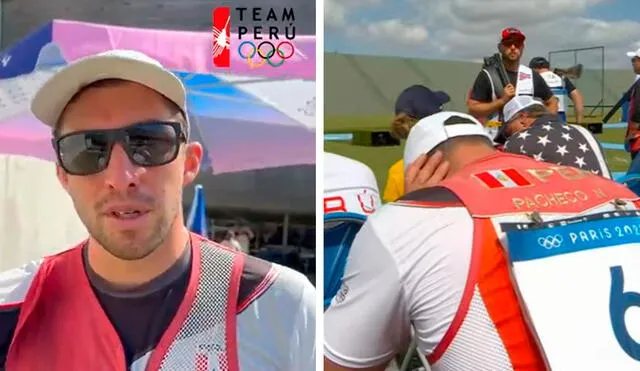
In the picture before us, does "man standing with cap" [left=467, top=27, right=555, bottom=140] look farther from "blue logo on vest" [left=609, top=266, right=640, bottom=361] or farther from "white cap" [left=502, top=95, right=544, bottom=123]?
"blue logo on vest" [left=609, top=266, right=640, bottom=361]

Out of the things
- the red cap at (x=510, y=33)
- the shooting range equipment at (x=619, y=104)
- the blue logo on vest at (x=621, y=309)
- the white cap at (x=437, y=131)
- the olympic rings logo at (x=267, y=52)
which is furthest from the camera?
the shooting range equipment at (x=619, y=104)

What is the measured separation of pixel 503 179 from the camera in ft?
4.04

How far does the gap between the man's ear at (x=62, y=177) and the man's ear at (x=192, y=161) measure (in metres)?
0.26

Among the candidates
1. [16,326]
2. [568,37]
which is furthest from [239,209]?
[568,37]

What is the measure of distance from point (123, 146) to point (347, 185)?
0.52 m

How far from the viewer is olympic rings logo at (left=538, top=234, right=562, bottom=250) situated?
1171mm

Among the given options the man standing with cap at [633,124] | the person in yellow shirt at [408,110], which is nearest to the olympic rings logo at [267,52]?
the person in yellow shirt at [408,110]

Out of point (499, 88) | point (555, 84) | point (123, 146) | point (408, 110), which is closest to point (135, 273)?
point (123, 146)

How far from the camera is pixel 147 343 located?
152cm

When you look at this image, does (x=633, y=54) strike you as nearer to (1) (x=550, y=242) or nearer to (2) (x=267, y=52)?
(1) (x=550, y=242)

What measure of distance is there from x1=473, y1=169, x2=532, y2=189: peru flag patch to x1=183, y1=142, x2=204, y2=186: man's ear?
2.11 ft

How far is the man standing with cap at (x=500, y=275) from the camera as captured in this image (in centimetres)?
113

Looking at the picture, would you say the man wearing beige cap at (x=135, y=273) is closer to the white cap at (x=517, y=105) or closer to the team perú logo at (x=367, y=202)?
the team perú logo at (x=367, y=202)

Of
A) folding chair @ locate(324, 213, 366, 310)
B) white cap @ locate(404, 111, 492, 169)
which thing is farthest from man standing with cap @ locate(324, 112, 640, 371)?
folding chair @ locate(324, 213, 366, 310)
